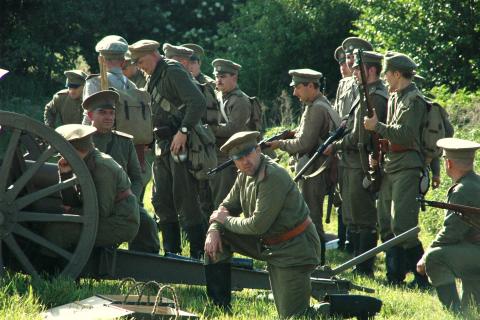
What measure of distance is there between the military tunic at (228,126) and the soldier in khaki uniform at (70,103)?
186 centimetres

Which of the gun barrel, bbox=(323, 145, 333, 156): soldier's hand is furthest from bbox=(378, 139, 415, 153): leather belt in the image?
the gun barrel

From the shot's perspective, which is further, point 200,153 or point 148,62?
point 200,153

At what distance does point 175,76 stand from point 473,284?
330 cm

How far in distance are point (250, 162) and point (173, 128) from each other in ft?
8.16

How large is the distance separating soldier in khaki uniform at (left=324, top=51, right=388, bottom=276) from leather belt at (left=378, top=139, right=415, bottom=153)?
0.81 ft

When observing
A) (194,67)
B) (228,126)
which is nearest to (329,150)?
(228,126)

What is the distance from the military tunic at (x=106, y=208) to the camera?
8.38 m

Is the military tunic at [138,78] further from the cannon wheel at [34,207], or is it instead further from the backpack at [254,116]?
the cannon wheel at [34,207]

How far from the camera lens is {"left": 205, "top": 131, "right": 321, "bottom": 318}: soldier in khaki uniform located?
8070 mm

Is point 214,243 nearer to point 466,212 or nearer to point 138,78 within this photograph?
point 466,212

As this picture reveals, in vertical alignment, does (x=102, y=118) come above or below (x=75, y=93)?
below

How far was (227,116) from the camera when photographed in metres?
12.1

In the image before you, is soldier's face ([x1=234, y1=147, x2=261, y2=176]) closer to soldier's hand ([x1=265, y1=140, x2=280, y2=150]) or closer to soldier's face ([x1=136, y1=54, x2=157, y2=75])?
soldier's face ([x1=136, y1=54, x2=157, y2=75])

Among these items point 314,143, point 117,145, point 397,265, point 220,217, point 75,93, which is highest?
point 75,93
